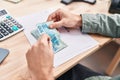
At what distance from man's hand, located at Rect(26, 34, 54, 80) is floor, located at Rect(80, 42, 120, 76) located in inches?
39.3

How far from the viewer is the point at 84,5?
118cm

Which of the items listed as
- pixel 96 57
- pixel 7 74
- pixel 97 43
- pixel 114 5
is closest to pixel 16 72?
pixel 7 74

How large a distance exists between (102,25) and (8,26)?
1.49 feet

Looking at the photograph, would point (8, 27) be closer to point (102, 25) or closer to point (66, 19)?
point (66, 19)

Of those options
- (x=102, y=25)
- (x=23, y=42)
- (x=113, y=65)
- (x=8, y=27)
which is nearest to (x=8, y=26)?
(x=8, y=27)

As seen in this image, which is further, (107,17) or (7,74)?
(107,17)

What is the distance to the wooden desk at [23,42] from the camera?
79 cm

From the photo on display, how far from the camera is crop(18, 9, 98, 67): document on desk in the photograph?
2.85ft

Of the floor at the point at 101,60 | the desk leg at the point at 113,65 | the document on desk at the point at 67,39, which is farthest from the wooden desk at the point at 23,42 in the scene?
the floor at the point at 101,60

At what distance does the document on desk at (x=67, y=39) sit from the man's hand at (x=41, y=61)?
58 millimetres

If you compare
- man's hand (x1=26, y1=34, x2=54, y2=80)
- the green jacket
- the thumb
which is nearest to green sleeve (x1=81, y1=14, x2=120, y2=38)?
the green jacket

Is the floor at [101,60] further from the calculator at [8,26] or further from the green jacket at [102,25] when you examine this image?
the calculator at [8,26]

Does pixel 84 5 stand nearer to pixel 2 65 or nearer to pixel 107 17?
pixel 107 17

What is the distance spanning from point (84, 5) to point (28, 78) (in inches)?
23.5
